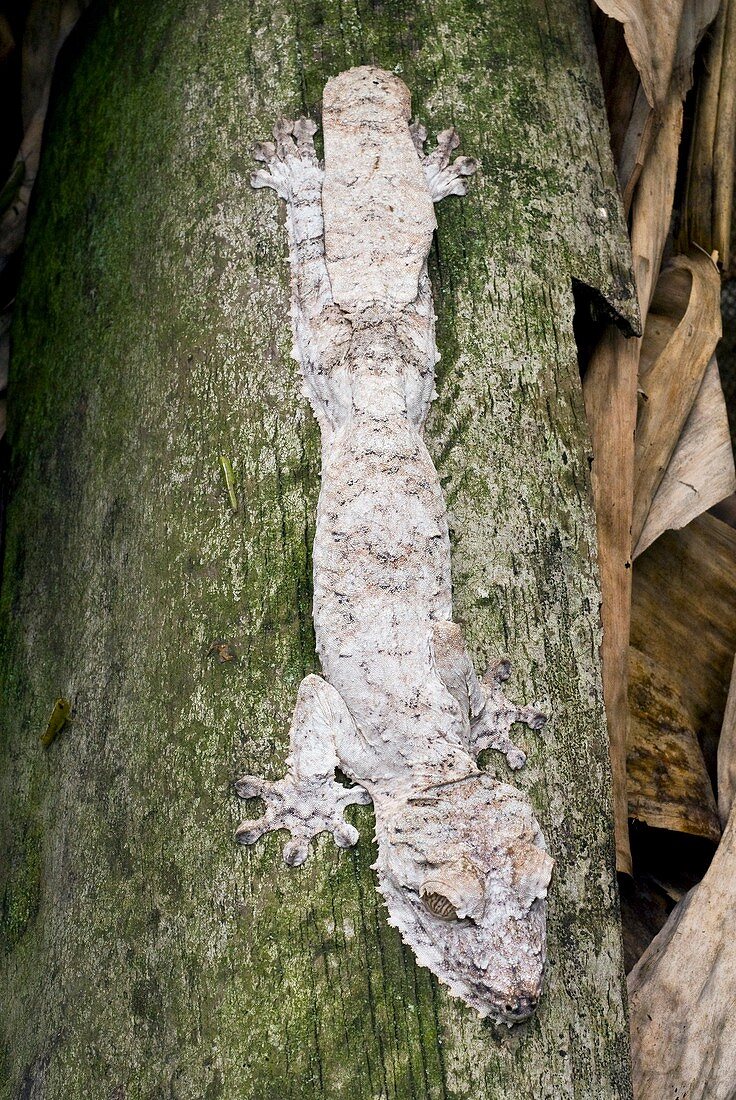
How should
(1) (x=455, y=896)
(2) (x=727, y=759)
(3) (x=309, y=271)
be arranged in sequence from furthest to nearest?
(2) (x=727, y=759) → (3) (x=309, y=271) → (1) (x=455, y=896)

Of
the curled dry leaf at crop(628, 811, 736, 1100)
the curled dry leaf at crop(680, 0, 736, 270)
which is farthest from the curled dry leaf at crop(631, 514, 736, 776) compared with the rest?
the curled dry leaf at crop(680, 0, 736, 270)

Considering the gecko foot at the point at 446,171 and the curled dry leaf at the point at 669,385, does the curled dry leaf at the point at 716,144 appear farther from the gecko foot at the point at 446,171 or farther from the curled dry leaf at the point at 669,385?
the gecko foot at the point at 446,171

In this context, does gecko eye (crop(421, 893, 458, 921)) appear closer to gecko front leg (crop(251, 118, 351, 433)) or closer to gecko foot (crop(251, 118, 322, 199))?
gecko front leg (crop(251, 118, 351, 433))

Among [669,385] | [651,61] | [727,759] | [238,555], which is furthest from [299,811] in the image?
[651,61]

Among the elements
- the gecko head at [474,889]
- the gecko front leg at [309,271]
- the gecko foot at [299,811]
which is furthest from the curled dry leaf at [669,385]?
the gecko foot at [299,811]

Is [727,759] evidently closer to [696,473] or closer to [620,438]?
[696,473]
